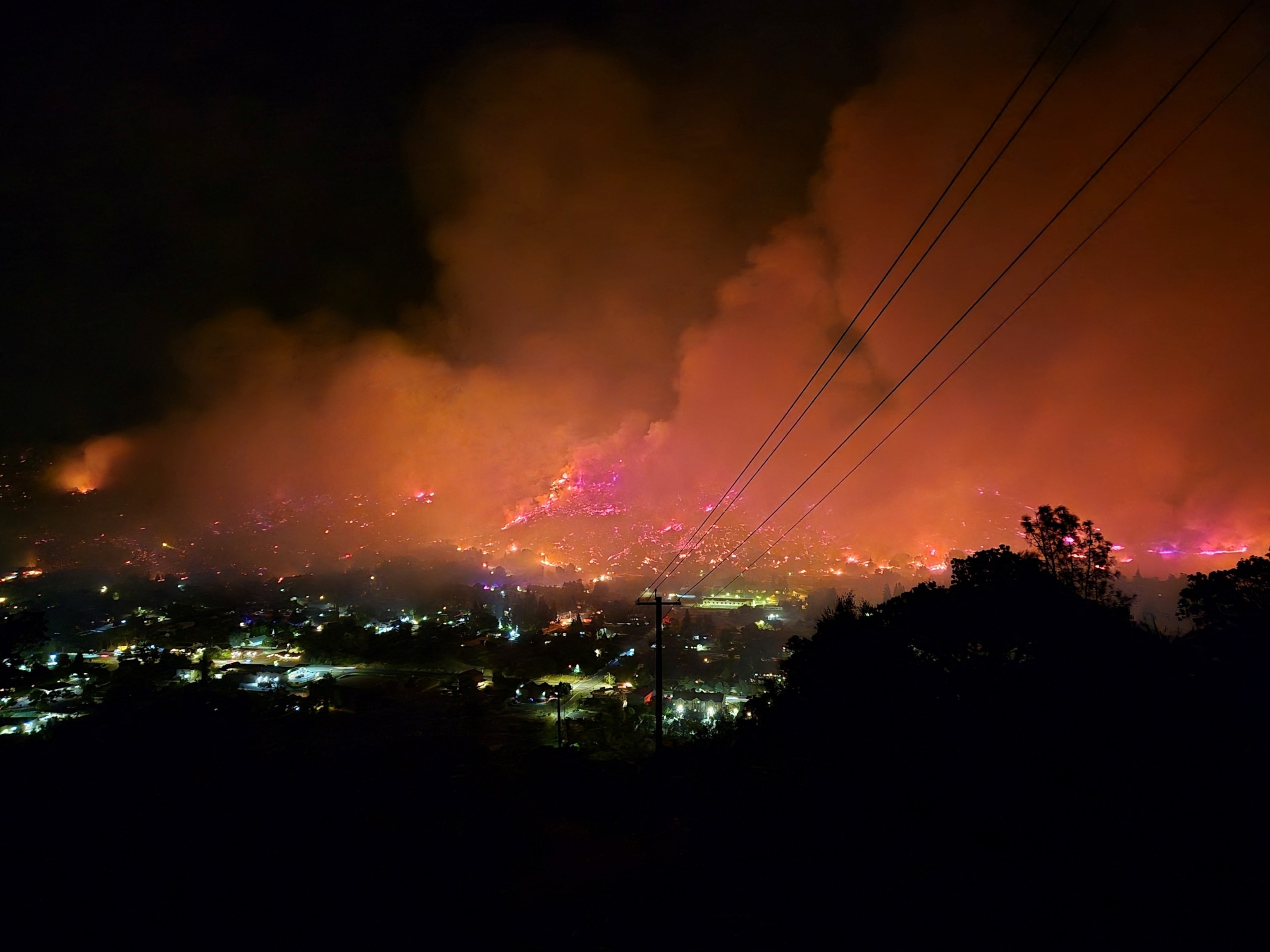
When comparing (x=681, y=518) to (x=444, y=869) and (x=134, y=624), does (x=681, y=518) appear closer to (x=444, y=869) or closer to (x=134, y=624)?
(x=134, y=624)

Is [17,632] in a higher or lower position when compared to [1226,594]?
higher

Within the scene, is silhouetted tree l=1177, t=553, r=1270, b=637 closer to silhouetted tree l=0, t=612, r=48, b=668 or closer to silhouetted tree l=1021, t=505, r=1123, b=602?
silhouetted tree l=1021, t=505, r=1123, b=602

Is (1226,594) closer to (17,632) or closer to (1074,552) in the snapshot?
(1074,552)

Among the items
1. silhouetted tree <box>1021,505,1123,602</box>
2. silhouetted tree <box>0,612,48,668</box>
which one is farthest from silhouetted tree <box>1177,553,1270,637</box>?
silhouetted tree <box>0,612,48,668</box>

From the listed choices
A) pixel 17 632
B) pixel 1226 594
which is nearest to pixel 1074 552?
pixel 1226 594

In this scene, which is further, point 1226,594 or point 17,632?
point 17,632

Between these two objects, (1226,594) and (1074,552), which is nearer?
(1226,594)

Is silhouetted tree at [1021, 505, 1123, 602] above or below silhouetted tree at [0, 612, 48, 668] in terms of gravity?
above

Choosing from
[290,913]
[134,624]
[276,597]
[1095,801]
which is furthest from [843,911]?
[276,597]

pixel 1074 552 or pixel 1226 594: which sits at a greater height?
pixel 1074 552

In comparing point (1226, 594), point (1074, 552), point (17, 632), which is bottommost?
point (1226, 594)

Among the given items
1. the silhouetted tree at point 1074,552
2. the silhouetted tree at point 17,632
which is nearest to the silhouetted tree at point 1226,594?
the silhouetted tree at point 1074,552
